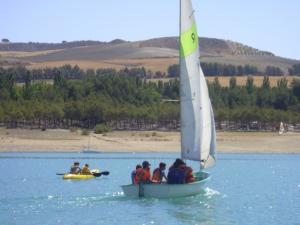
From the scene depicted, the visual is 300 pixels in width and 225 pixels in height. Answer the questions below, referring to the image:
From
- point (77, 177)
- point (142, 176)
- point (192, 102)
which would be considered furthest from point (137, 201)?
point (77, 177)

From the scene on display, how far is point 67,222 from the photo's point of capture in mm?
34438

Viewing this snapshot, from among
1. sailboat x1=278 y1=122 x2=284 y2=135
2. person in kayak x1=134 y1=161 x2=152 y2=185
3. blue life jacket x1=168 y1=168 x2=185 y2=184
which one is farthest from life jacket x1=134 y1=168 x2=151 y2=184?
sailboat x1=278 y1=122 x2=284 y2=135

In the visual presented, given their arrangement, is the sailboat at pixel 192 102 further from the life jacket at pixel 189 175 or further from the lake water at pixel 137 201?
the lake water at pixel 137 201

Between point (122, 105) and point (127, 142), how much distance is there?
92.4 ft

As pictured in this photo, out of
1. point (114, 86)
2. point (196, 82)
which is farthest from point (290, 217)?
point (114, 86)

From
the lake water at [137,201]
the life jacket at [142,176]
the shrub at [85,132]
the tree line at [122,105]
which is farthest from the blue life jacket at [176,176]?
the tree line at [122,105]

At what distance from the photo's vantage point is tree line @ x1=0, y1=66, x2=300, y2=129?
11950 centimetres

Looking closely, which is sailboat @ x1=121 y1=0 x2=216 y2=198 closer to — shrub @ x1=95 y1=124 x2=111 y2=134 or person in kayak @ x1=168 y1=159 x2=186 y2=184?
person in kayak @ x1=168 y1=159 x2=186 y2=184

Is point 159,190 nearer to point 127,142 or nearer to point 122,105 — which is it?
point 127,142

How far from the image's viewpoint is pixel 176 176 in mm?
40906

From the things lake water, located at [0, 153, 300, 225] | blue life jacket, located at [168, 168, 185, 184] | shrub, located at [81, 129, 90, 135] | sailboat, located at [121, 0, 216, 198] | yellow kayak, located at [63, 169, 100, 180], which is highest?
sailboat, located at [121, 0, 216, 198]

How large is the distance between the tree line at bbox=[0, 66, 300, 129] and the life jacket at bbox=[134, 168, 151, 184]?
243ft

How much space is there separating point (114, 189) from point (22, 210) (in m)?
11.7

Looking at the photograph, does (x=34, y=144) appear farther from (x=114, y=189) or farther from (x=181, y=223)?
(x=181, y=223)
